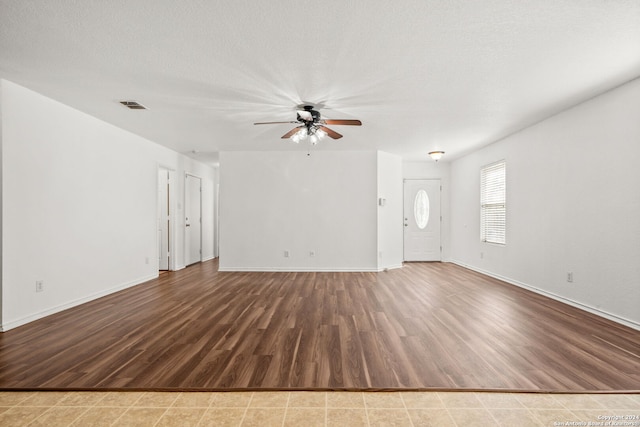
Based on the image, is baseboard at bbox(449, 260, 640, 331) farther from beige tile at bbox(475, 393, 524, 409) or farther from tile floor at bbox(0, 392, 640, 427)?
beige tile at bbox(475, 393, 524, 409)

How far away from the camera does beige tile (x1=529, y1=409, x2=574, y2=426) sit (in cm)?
178

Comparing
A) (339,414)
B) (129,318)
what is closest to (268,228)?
(129,318)

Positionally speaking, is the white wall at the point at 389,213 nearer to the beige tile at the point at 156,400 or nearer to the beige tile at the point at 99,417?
the beige tile at the point at 156,400

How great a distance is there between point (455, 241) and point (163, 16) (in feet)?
24.8

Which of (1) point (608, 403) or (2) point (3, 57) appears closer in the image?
(1) point (608, 403)

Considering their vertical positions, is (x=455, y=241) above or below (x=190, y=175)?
below

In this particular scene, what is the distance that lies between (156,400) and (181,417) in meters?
0.29

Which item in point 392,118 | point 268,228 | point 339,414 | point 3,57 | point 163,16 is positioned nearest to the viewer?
point 339,414

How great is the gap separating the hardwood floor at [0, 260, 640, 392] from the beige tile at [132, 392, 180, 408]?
79 millimetres

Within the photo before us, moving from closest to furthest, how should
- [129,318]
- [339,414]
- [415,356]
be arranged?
[339,414] → [415,356] → [129,318]

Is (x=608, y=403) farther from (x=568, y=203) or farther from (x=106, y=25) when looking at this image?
(x=106, y=25)

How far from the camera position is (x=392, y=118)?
4500mm

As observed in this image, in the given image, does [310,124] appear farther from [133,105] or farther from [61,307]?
[61,307]

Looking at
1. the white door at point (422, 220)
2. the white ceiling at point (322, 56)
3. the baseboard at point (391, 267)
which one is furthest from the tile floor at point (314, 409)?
the white door at point (422, 220)
